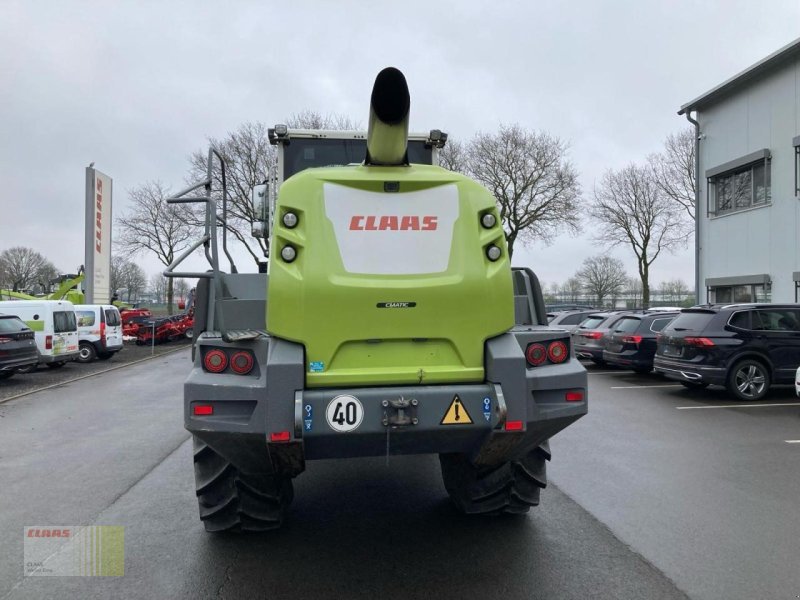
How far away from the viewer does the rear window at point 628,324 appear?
13453mm

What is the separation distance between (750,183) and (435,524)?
19.9m

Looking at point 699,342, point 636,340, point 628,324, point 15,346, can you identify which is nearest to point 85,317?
point 15,346

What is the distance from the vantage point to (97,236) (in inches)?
1046

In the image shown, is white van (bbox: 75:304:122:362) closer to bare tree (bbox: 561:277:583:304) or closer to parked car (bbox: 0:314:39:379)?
parked car (bbox: 0:314:39:379)

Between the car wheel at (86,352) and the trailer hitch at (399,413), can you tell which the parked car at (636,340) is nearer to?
the trailer hitch at (399,413)

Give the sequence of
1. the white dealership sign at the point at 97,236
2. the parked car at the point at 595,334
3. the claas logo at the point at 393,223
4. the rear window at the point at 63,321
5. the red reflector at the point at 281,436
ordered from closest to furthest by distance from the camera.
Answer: the red reflector at the point at 281,436 < the claas logo at the point at 393,223 < the parked car at the point at 595,334 < the rear window at the point at 63,321 < the white dealership sign at the point at 97,236

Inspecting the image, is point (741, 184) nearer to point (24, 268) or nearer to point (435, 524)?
point (435, 524)

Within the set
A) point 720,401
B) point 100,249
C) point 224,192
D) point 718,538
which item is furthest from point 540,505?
point 100,249

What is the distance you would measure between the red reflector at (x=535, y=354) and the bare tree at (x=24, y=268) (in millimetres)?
72665

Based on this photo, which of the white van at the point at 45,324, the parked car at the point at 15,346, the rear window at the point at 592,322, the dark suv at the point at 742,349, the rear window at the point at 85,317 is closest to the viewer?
the dark suv at the point at 742,349

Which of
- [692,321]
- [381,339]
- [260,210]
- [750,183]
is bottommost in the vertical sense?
[692,321]

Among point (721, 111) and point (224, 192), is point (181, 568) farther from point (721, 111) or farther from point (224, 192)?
point (721, 111)

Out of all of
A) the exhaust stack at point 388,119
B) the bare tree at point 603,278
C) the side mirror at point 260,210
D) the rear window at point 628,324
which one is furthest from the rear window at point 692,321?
the bare tree at point 603,278

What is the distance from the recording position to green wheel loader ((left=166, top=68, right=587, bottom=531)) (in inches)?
126
